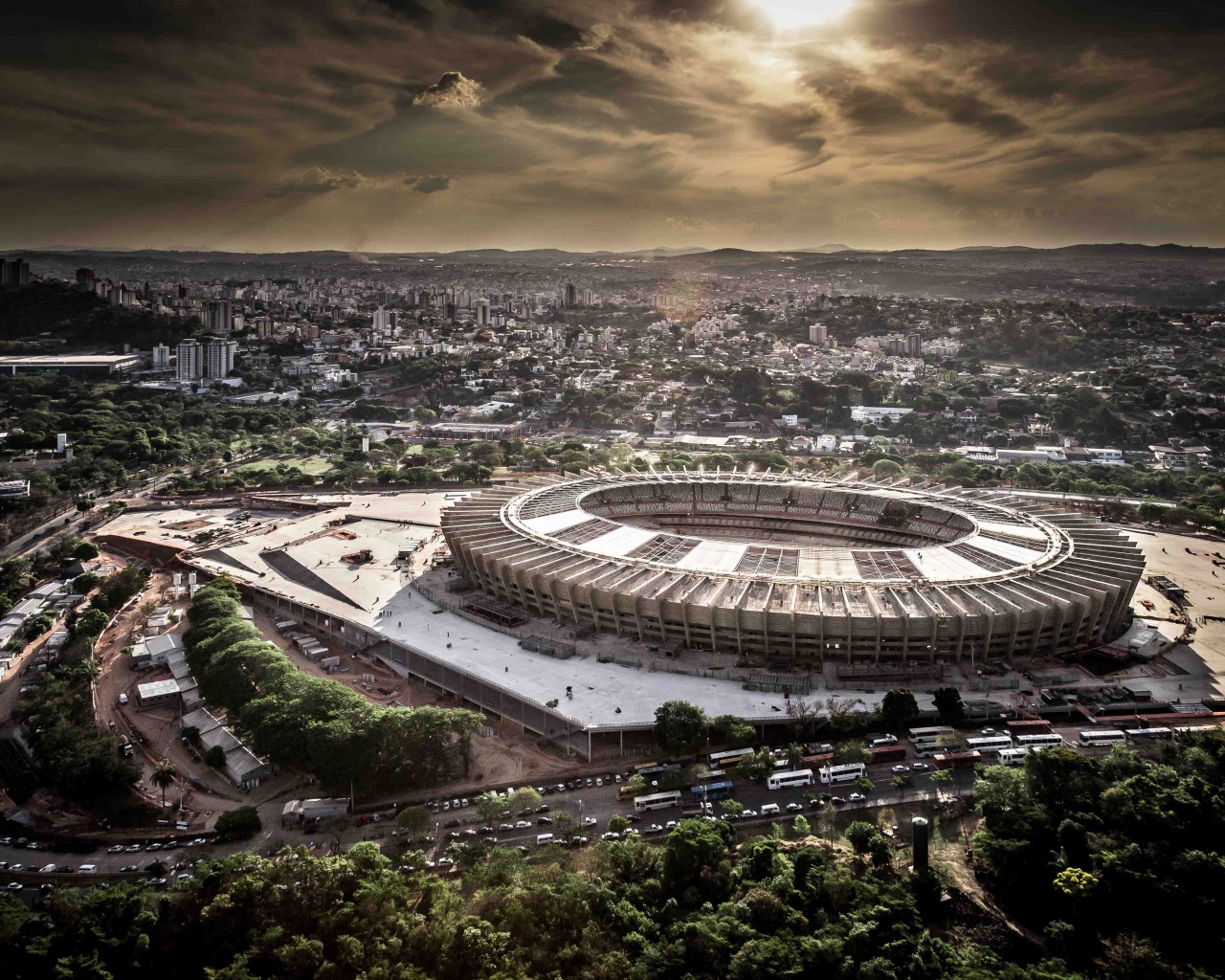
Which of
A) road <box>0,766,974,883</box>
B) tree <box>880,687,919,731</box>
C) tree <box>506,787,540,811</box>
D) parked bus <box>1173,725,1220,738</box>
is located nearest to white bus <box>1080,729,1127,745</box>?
parked bus <box>1173,725,1220,738</box>

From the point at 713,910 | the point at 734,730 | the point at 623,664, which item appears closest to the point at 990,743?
the point at 734,730

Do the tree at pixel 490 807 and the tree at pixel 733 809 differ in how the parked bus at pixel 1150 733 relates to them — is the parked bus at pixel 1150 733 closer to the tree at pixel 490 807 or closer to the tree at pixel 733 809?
the tree at pixel 733 809

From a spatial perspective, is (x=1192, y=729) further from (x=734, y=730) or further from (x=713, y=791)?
(x=713, y=791)

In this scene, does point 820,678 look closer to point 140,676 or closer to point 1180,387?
point 140,676

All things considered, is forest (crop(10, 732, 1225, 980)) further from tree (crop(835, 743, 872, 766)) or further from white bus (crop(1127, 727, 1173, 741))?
white bus (crop(1127, 727, 1173, 741))

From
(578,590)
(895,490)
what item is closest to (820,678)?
(578,590)

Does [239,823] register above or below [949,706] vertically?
below
